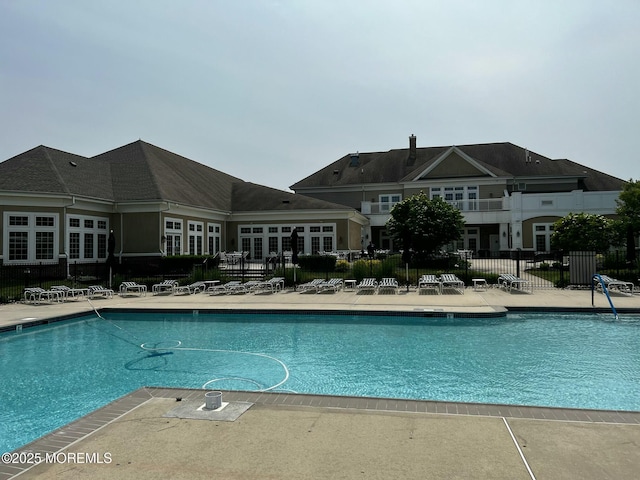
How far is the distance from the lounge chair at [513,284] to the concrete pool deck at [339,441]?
14.0 metres

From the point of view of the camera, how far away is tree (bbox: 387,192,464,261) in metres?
23.7

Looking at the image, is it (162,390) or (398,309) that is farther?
Result: (398,309)

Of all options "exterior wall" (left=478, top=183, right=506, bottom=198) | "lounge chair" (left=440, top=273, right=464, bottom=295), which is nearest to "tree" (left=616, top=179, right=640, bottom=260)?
"lounge chair" (left=440, top=273, right=464, bottom=295)

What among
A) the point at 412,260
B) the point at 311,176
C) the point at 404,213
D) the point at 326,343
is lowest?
the point at 326,343

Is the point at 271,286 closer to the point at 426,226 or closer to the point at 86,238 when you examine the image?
the point at 426,226

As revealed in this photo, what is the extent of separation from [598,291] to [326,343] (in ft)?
41.2

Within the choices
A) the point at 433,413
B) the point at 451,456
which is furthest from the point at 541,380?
the point at 451,456

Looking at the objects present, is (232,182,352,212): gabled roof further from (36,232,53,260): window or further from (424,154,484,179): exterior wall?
(36,232,53,260): window

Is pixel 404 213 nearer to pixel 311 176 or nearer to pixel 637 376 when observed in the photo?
pixel 637 376

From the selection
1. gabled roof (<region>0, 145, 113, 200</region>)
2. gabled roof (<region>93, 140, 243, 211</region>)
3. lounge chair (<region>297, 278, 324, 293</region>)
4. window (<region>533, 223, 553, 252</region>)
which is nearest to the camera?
lounge chair (<region>297, 278, 324, 293</region>)

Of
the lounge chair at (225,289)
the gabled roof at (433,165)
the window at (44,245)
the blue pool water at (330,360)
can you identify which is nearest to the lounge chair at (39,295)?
the window at (44,245)

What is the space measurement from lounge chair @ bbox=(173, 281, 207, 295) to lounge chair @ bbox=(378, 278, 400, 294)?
7.74 metres

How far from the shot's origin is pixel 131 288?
838 inches

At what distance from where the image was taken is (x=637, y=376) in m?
7.68
